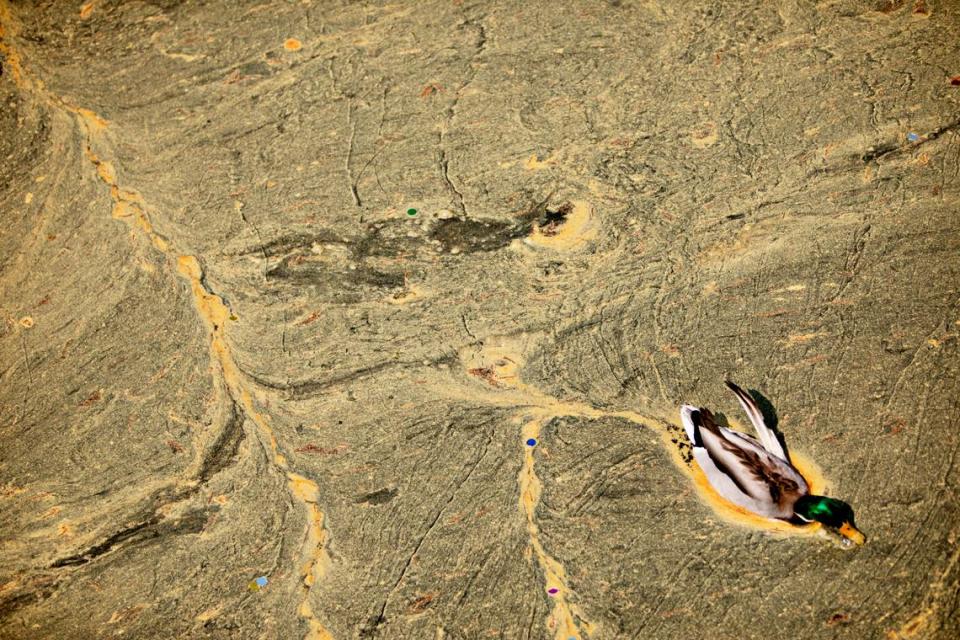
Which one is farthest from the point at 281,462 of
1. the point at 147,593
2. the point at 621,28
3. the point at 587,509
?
the point at 621,28

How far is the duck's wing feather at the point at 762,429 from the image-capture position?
251cm

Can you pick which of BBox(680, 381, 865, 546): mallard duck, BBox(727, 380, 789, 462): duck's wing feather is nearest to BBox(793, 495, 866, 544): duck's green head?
BBox(680, 381, 865, 546): mallard duck

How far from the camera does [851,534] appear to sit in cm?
238

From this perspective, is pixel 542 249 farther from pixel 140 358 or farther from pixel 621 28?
pixel 140 358

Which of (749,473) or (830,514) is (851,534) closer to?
(830,514)

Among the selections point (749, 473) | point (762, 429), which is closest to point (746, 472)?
point (749, 473)

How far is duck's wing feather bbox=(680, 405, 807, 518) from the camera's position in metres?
2.44

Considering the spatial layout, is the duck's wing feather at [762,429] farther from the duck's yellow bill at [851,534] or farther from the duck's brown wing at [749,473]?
the duck's yellow bill at [851,534]

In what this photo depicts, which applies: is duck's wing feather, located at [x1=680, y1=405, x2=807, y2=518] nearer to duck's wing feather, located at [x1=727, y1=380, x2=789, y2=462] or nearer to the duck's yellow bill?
duck's wing feather, located at [x1=727, y1=380, x2=789, y2=462]

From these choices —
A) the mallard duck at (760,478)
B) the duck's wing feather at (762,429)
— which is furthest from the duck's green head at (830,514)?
the duck's wing feather at (762,429)

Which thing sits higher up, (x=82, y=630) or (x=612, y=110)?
(x=612, y=110)

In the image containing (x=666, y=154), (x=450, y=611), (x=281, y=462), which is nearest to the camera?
(x=450, y=611)

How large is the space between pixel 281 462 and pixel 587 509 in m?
0.98

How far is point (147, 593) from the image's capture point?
256cm
